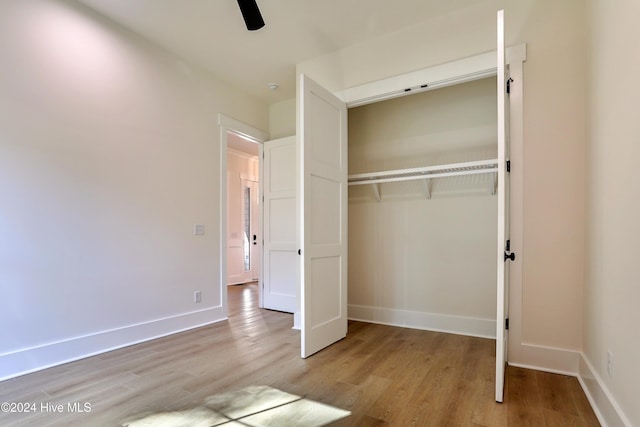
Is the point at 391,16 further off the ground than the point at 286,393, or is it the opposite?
the point at 391,16

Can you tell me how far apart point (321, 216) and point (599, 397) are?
2220 mm

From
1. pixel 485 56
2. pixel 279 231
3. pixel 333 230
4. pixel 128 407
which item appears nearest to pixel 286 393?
pixel 128 407

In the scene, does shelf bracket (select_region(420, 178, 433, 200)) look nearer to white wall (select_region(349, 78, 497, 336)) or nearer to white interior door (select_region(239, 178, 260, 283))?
white wall (select_region(349, 78, 497, 336))

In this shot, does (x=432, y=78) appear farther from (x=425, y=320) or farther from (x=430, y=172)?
(x=425, y=320)

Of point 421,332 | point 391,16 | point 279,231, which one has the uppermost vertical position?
point 391,16

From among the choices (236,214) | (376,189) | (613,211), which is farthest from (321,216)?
(236,214)

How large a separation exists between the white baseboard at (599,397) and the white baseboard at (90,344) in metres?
3.52

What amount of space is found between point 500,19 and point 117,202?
335 centimetres

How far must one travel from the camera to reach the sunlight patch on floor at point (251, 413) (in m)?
1.74

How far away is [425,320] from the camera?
356 cm

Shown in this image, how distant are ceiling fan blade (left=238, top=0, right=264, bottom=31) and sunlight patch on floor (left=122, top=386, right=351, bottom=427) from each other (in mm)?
2387

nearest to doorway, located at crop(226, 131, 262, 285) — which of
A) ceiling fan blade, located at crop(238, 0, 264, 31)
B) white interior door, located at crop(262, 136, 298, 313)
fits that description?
white interior door, located at crop(262, 136, 298, 313)

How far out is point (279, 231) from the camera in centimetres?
447

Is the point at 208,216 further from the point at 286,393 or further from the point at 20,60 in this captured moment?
the point at 286,393
